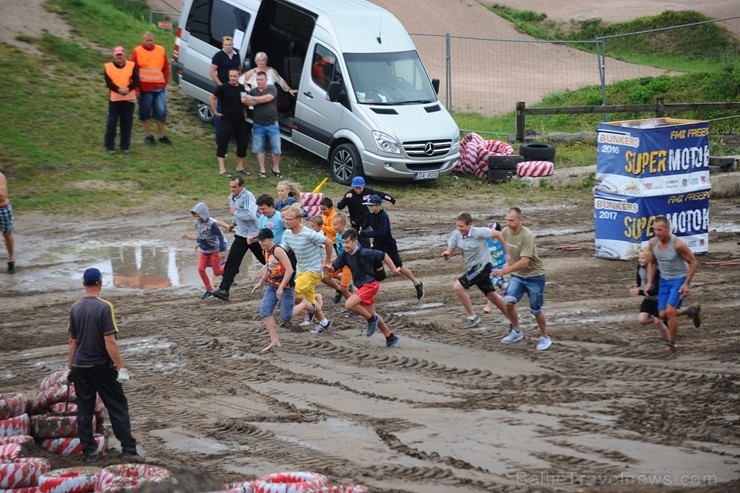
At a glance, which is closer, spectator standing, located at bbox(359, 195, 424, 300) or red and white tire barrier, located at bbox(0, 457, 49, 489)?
red and white tire barrier, located at bbox(0, 457, 49, 489)

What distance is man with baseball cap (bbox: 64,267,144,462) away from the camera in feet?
32.6

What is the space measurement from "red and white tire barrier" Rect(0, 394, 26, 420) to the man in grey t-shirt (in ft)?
42.3

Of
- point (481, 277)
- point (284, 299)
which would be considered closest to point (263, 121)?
point (284, 299)

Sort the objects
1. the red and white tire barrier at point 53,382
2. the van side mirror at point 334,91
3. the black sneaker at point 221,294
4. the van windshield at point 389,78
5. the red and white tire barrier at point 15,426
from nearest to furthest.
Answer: the red and white tire barrier at point 15,426 → the red and white tire barrier at point 53,382 → the black sneaker at point 221,294 → the van side mirror at point 334,91 → the van windshield at point 389,78

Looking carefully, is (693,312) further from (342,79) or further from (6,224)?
(342,79)

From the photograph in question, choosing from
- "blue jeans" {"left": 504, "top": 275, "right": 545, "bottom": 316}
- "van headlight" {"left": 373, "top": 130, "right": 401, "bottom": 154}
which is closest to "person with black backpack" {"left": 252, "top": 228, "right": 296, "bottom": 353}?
"blue jeans" {"left": 504, "top": 275, "right": 545, "bottom": 316}

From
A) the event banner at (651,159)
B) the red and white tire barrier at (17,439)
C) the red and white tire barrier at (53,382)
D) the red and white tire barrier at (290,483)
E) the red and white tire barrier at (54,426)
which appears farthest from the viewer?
the event banner at (651,159)

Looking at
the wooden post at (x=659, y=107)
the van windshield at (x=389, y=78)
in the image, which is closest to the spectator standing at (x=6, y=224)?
the van windshield at (x=389, y=78)

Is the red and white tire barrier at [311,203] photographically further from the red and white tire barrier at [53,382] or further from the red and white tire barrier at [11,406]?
the red and white tire barrier at [11,406]

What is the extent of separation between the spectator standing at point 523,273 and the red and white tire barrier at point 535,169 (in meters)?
10.1

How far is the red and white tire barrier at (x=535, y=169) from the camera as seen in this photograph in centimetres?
2338

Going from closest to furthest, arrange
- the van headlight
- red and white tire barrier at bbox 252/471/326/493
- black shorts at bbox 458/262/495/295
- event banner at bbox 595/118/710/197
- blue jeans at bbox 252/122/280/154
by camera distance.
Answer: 1. red and white tire barrier at bbox 252/471/326/493
2. black shorts at bbox 458/262/495/295
3. event banner at bbox 595/118/710/197
4. the van headlight
5. blue jeans at bbox 252/122/280/154

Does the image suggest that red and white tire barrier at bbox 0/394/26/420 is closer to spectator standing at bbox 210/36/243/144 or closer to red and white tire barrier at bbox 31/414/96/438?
red and white tire barrier at bbox 31/414/96/438

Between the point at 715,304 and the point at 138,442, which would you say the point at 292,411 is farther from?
the point at 715,304
